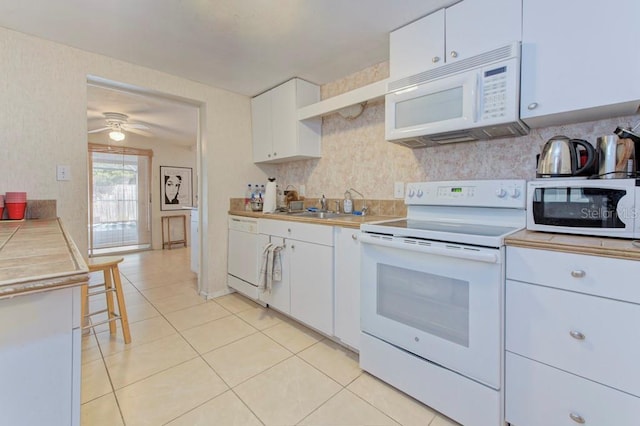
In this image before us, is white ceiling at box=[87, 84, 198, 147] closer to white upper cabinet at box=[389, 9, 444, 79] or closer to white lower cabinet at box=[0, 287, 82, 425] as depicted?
white upper cabinet at box=[389, 9, 444, 79]

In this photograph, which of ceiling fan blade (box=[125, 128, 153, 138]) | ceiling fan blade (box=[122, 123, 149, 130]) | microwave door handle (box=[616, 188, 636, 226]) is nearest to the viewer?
microwave door handle (box=[616, 188, 636, 226])

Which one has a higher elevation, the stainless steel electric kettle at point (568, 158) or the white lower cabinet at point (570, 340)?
the stainless steel electric kettle at point (568, 158)

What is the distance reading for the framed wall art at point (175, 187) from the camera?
5.74m

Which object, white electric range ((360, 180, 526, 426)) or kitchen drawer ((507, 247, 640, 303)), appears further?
white electric range ((360, 180, 526, 426))

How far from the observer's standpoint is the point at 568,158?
1.31 m

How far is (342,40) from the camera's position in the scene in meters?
2.03

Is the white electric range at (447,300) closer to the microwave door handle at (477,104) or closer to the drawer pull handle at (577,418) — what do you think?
the drawer pull handle at (577,418)

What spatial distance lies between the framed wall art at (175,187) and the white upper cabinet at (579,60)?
5957 millimetres

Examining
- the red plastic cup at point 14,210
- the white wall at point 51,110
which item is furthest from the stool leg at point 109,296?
the red plastic cup at point 14,210

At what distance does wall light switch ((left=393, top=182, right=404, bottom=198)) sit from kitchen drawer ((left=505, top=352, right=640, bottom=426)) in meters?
1.24

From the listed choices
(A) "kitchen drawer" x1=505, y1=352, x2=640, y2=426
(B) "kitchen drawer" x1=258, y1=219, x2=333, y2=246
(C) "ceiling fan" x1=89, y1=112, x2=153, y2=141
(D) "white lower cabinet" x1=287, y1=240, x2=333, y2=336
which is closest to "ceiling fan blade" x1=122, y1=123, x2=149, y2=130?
(C) "ceiling fan" x1=89, y1=112, x2=153, y2=141

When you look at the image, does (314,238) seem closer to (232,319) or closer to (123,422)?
(232,319)

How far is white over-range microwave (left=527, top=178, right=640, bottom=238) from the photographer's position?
112 cm

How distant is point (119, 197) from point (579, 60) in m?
6.33
